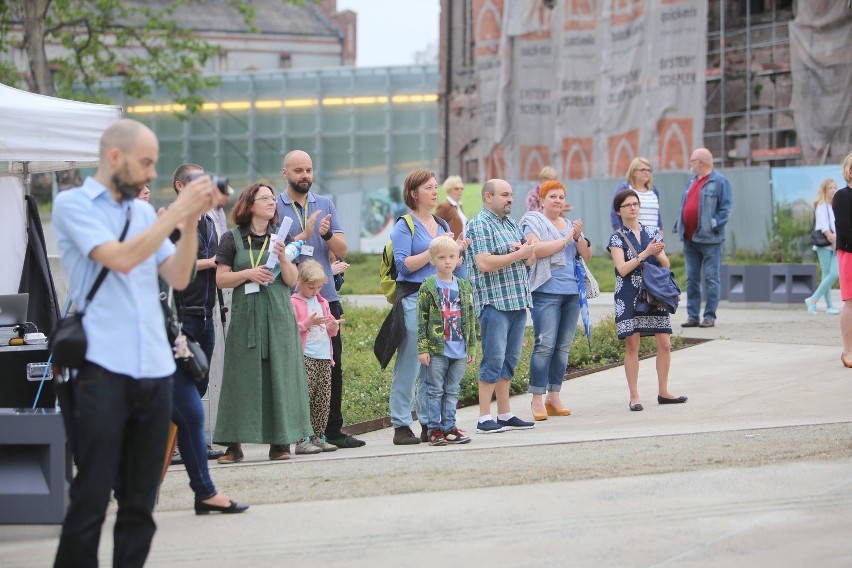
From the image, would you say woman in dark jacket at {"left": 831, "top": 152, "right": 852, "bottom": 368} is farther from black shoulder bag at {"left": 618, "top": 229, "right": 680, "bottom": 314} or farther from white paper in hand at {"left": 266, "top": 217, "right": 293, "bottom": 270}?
white paper in hand at {"left": 266, "top": 217, "right": 293, "bottom": 270}

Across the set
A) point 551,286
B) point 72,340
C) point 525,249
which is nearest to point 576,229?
point 551,286

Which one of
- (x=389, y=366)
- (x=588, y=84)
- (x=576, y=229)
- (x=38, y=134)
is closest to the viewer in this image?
(x=38, y=134)

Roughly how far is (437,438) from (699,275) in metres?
7.03

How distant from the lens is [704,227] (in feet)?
49.0

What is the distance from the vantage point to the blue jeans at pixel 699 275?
14.9m

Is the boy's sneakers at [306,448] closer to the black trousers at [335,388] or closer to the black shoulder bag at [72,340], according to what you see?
the black trousers at [335,388]

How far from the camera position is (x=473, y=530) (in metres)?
6.03

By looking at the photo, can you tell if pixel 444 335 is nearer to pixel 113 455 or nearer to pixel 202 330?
pixel 202 330

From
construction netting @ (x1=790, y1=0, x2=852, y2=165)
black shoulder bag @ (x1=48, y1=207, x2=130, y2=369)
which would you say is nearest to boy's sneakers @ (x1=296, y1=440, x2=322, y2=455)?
black shoulder bag @ (x1=48, y1=207, x2=130, y2=369)

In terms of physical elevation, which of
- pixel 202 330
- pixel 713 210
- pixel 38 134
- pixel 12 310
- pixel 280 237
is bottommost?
pixel 202 330

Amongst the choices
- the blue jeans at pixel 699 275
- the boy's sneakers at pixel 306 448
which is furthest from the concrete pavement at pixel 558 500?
the blue jeans at pixel 699 275

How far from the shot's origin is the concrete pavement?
18.5 feet

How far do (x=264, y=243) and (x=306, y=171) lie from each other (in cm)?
77

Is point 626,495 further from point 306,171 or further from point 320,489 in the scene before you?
point 306,171
